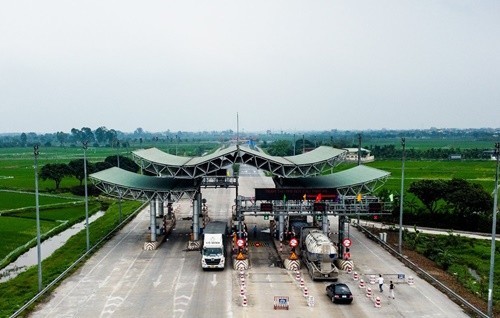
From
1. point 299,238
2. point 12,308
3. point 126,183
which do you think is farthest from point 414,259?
point 12,308

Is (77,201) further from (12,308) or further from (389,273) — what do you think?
(389,273)

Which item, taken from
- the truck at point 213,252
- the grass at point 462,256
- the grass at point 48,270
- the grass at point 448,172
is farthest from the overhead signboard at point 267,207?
the grass at point 448,172

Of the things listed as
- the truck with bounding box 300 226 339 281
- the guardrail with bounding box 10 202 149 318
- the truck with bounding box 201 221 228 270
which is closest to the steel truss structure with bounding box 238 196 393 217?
the truck with bounding box 201 221 228 270

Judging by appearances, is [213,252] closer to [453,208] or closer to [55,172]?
[453,208]

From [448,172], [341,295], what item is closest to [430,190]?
[341,295]

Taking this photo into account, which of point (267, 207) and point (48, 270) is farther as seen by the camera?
point (267, 207)

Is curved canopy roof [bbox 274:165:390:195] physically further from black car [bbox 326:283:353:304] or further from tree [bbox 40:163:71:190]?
tree [bbox 40:163:71:190]

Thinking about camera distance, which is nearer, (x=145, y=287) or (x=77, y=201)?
(x=145, y=287)
